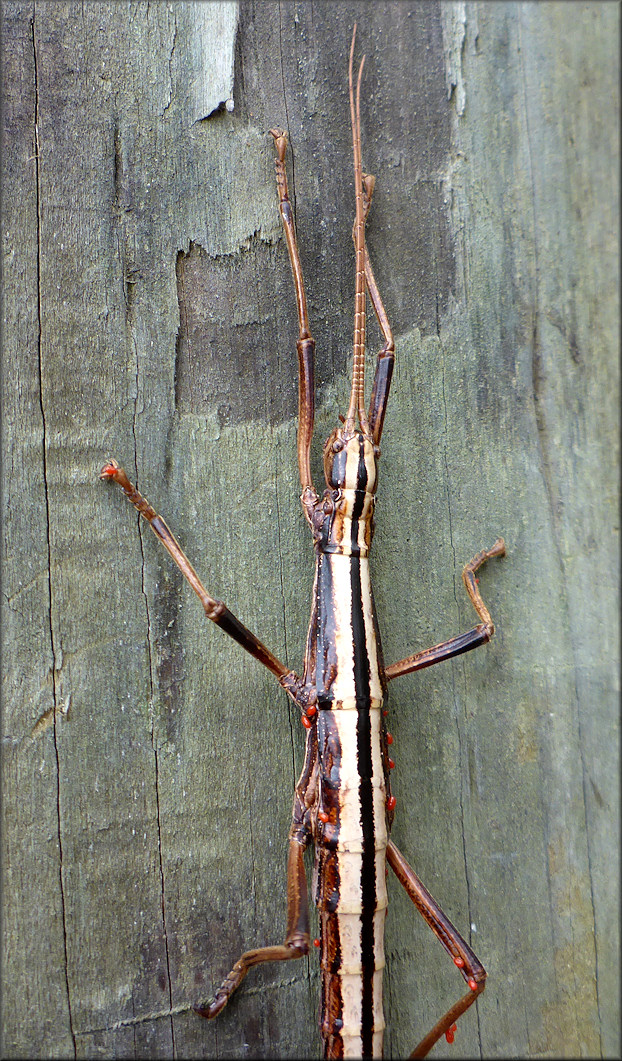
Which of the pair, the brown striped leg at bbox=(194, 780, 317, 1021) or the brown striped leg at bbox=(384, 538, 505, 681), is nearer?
the brown striped leg at bbox=(194, 780, 317, 1021)

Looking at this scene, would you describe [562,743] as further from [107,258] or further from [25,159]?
[25,159]

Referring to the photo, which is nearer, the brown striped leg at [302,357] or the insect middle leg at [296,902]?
the insect middle leg at [296,902]

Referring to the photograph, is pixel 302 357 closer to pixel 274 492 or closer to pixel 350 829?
pixel 274 492

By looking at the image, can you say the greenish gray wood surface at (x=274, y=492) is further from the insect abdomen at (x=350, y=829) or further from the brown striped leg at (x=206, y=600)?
the insect abdomen at (x=350, y=829)

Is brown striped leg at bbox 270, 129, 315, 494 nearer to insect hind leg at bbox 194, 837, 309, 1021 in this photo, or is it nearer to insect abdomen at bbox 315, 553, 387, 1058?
insect abdomen at bbox 315, 553, 387, 1058

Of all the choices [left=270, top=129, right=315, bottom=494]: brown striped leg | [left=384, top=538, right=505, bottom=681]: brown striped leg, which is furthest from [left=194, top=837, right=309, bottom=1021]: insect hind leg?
[left=270, top=129, right=315, bottom=494]: brown striped leg

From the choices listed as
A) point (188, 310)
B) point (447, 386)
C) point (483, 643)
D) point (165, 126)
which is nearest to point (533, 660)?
point (483, 643)

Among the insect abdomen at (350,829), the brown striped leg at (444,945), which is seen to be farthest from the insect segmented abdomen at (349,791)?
the brown striped leg at (444,945)
